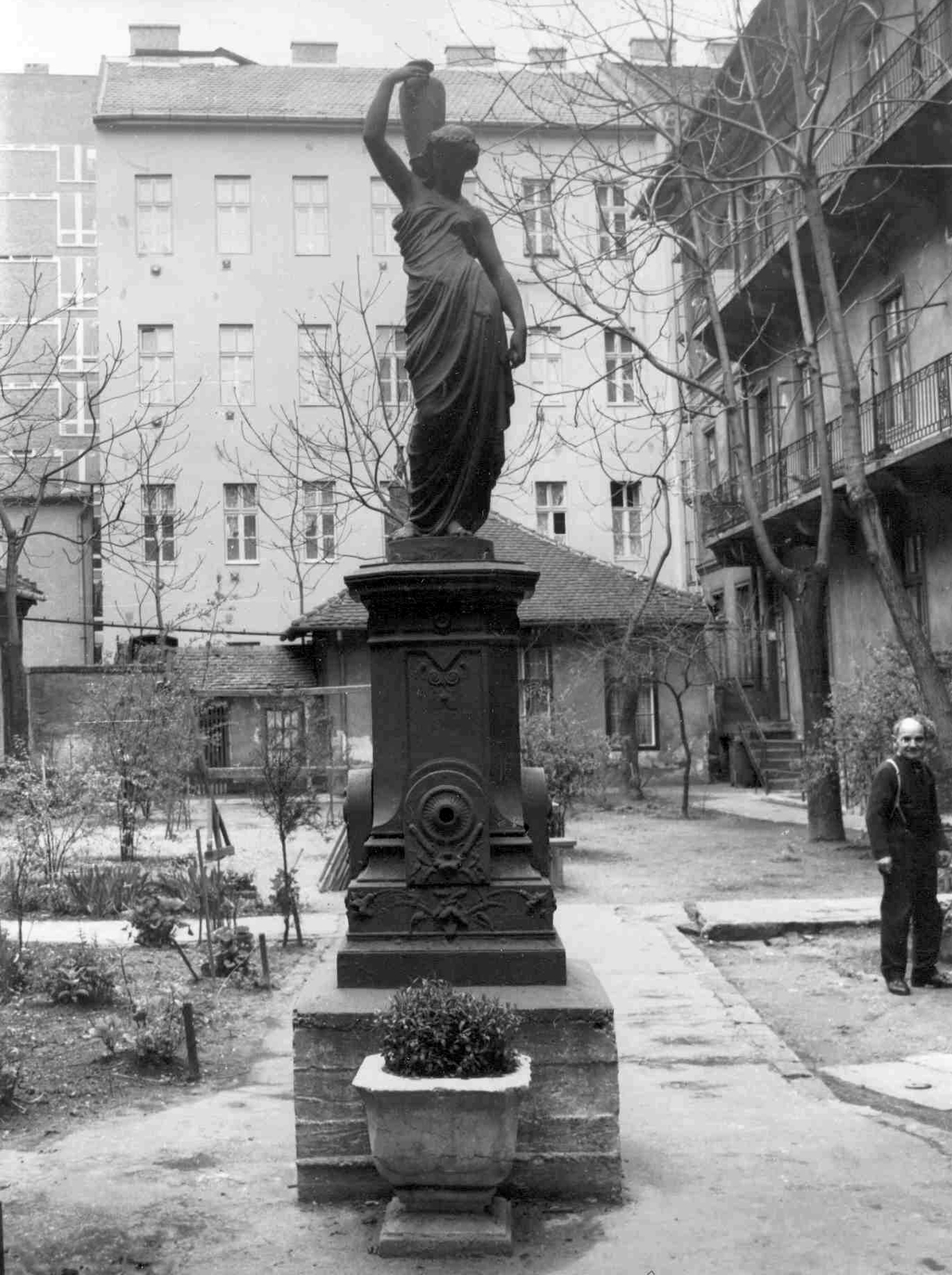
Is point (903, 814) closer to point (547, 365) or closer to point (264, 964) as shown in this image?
point (264, 964)

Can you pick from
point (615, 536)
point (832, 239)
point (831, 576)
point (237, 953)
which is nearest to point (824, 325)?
point (832, 239)

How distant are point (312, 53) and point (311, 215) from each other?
6.61 meters

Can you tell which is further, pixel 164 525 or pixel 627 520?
pixel 627 520

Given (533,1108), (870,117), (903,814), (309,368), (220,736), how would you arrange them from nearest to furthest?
(533,1108), (903,814), (870,117), (220,736), (309,368)

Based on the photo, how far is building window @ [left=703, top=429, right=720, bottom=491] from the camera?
1359 inches

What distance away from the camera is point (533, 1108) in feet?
17.0

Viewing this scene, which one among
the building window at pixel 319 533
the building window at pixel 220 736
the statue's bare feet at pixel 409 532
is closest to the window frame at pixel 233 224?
the building window at pixel 319 533

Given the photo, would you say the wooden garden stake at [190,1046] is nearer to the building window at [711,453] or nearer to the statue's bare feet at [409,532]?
the statue's bare feet at [409,532]

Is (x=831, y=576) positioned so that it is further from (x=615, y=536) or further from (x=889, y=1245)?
(x=889, y=1245)

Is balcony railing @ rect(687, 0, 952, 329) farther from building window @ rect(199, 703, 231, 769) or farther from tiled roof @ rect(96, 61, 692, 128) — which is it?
tiled roof @ rect(96, 61, 692, 128)

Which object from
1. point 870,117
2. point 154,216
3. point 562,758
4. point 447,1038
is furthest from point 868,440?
point 154,216

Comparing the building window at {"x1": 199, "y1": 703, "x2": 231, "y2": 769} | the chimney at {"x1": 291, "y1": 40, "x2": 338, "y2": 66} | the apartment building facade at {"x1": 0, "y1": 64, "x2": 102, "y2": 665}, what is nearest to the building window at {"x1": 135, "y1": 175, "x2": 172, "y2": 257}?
the apartment building facade at {"x1": 0, "y1": 64, "x2": 102, "y2": 665}

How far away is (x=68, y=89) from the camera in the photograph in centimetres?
4728

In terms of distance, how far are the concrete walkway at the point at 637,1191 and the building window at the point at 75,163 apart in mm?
46921
